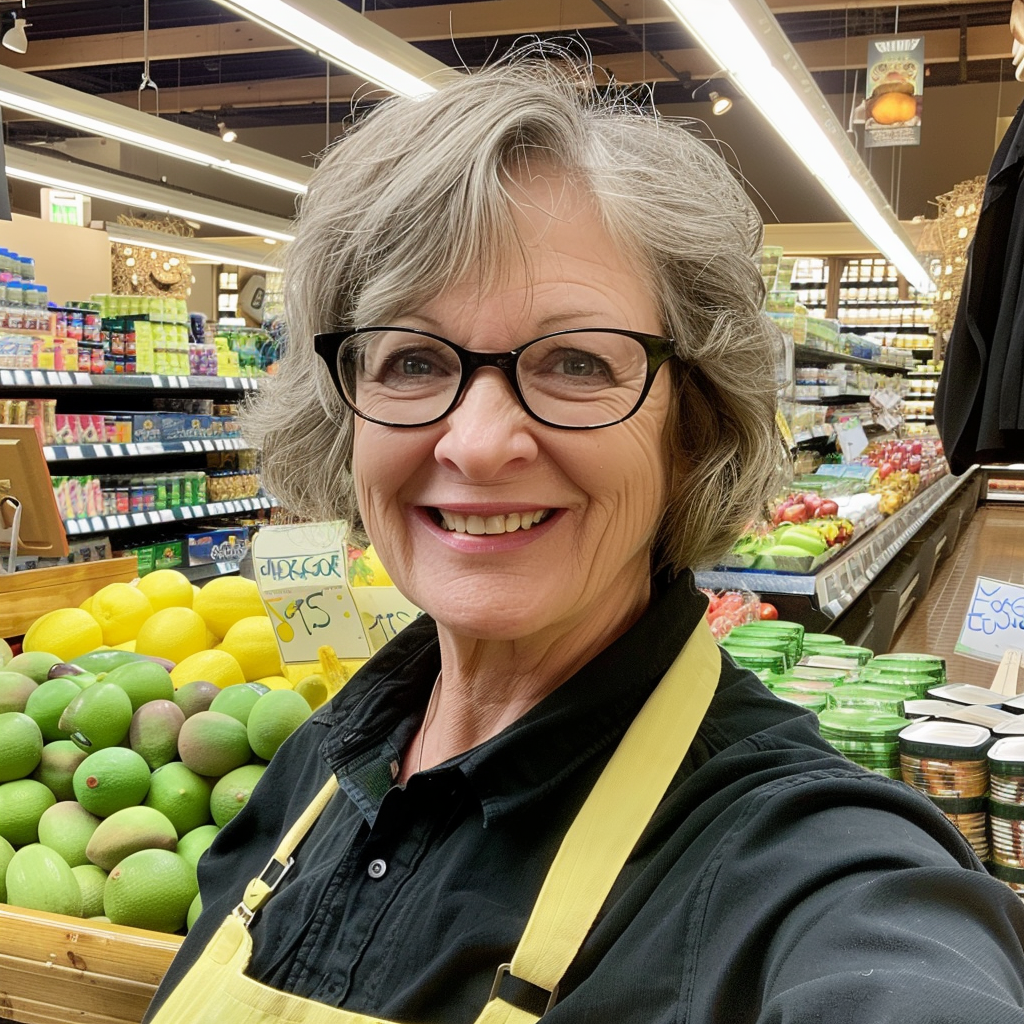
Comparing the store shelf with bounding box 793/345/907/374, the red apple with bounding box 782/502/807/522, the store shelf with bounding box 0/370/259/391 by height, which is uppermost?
the store shelf with bounding box 793/345/907/374

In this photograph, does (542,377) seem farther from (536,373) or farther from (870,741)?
(870,741)

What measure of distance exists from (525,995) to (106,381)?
559 cm

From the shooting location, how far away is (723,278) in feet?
3.37

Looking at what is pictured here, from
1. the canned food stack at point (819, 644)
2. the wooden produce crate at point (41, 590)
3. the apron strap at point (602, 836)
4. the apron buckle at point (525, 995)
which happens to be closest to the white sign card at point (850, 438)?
the canned food stack at point (819, 644)

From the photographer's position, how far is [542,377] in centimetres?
94

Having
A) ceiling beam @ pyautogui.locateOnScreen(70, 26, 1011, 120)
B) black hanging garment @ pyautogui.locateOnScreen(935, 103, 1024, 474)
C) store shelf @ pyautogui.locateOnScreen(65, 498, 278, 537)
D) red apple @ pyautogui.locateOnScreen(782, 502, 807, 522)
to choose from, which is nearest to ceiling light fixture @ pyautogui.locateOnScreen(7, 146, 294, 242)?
store shelf @ pyautogui.locateOnScreen(65, 498, 278, 537)

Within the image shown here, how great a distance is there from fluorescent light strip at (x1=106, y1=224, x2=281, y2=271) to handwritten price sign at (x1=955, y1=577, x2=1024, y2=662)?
27.4 ft

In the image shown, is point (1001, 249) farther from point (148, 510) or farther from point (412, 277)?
point (148, 510)

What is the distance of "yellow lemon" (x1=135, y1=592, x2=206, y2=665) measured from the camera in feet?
7.68

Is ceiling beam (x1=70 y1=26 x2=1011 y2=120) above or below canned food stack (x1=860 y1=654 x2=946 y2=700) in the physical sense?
above

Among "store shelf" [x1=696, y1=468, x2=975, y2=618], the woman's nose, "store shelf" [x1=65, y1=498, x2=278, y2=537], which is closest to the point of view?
the woman's nose

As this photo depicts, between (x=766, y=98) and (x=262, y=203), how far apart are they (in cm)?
1306

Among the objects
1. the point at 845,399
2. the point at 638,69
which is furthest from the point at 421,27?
the point at 845,399

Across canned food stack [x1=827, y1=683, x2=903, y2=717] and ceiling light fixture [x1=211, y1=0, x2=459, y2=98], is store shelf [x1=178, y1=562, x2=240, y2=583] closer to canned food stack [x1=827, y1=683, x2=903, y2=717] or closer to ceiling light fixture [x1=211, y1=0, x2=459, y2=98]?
ceiling light fixture [x1=211, y1=0, x2=459, y2=98]
